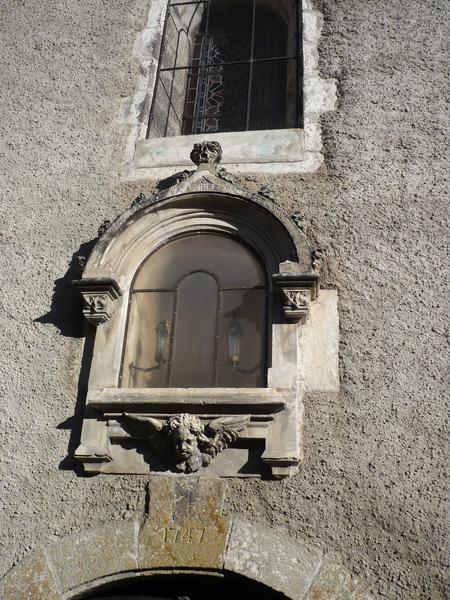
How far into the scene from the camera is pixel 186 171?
4.83 m

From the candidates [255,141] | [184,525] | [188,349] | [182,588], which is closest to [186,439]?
[184,525]

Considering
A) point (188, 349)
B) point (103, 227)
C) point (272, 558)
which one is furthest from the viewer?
point (103, 227)

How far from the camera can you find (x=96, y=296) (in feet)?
14.5

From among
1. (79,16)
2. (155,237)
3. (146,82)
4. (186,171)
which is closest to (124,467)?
(155,237)

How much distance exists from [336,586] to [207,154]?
289 cm

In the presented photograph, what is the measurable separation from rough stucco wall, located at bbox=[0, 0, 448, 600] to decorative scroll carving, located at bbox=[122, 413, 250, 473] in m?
0.23

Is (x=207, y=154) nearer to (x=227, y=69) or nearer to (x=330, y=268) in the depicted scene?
(x=330, y=268)

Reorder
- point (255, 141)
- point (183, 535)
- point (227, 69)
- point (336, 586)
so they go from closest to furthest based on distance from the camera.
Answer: point (336, 586) → point (183, 535) → point (255, 141) → point (227, 69)

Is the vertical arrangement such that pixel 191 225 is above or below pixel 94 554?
above

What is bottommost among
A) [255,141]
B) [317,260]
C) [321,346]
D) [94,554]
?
[94,554]

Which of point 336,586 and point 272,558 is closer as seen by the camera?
Result: point 336,586

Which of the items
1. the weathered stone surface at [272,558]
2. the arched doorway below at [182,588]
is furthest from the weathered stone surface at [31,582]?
the weathered stone surface at [272,558]

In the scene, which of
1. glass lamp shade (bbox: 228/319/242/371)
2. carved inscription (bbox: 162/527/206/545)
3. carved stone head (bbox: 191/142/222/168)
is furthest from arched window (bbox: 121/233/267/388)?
carved inscription (bbox: 162/527/206/545)

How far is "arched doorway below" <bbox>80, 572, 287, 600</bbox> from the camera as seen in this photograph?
12.1 ft
